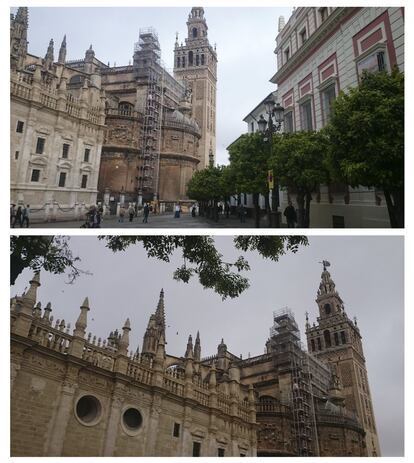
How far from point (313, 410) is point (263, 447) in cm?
489

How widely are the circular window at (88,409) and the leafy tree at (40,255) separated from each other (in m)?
4.99

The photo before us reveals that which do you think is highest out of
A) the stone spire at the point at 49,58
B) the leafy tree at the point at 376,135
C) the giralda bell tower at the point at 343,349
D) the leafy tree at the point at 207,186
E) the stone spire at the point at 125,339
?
the stone spire at the point at 49,58

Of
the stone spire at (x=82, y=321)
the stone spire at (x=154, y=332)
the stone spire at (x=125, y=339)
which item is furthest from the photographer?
the stone spire at (x=154, y=332)

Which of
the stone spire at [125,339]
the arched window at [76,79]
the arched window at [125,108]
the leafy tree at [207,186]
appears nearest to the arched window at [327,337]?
the leafy tree at [207,186]

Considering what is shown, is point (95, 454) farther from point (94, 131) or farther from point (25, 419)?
point (94, 131)

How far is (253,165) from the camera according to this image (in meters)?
19.5

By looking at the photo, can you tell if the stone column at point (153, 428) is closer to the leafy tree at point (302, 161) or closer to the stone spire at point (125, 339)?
the stone spire at point (125, 339)

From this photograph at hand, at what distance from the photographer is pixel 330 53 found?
Answer: 19781 mm

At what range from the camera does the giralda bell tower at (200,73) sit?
71188 millimetres

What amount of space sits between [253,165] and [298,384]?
56.8 ft

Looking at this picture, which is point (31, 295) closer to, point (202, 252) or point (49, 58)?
point (202, 252)

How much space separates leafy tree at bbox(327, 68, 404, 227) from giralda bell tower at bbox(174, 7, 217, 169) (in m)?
57.3

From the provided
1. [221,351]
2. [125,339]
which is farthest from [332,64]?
[221,351]

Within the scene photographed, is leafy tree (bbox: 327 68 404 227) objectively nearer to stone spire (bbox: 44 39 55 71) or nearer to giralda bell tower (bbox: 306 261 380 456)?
giralda bell tower (bbox: 306 261 380 456)
